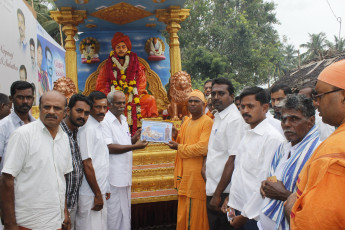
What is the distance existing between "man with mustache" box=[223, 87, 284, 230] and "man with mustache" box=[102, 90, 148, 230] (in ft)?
4.95

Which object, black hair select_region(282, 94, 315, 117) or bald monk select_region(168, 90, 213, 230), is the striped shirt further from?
black hair select_region(282, 94, 315, 117)

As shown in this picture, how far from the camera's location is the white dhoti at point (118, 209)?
144 inches

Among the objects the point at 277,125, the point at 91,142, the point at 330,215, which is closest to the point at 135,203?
the point at 91,142

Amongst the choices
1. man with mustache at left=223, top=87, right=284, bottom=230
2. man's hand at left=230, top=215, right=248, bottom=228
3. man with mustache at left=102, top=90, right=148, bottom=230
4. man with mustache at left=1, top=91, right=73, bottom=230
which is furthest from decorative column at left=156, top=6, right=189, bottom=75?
man with mustache at left=1, top=91, right=73, bottom=230

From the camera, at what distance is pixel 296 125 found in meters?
2.12

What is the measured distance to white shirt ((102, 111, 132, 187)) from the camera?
3.64 meters

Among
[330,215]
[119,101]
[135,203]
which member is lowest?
[135,203]

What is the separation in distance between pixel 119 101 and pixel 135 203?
175cm

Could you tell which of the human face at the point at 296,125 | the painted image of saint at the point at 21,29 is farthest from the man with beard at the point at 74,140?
the painted image of saint at the point at 21,29

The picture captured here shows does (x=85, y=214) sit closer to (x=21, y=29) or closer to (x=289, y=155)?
(x=289, y=155)

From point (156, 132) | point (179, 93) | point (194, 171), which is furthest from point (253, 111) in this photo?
point (179, 93)

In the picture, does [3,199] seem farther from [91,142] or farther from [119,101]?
[119,101]

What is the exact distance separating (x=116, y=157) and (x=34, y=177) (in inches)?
62.6

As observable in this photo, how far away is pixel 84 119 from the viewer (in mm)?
2980
